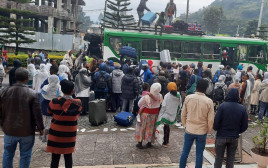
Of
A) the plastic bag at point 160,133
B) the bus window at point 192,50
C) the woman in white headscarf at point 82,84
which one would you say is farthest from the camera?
the bus window at point 192,50

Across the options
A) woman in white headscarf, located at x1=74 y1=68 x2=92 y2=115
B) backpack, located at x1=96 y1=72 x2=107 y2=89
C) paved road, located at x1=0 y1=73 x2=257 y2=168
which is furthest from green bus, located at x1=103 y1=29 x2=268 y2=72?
paved road, located at x1=0 y1=73 x2=257 y2=168

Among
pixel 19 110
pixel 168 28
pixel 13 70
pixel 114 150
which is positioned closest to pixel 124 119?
pixel 114 150

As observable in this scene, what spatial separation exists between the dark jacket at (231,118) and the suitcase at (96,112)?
4.35 metres

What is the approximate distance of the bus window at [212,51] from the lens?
53.8ft

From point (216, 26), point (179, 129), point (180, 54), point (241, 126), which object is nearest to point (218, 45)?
point (180, 54)

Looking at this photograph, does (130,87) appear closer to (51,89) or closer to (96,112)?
(96,112)

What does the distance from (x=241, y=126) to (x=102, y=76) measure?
557 cm

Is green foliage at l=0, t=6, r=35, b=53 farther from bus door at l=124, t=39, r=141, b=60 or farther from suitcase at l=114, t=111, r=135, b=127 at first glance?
suitcase at l=114, t=111, r=135, b=127

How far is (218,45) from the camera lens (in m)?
16.6

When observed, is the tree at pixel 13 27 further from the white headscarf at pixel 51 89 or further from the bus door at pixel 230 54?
the white headscarf at pixel 51 89

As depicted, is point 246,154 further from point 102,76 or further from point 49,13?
point 49,13

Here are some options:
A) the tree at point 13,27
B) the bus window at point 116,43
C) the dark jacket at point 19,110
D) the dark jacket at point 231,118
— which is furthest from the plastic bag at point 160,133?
the tree at point 13,27

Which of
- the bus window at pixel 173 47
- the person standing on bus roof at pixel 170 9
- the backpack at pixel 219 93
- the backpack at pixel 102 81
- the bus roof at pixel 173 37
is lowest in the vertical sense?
the backpack at pixel 219 93

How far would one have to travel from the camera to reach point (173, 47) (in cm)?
1595
